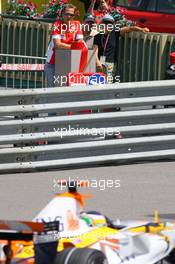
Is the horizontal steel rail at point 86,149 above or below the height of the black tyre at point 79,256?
below

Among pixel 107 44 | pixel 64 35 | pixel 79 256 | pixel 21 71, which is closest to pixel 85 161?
pixel 64 35

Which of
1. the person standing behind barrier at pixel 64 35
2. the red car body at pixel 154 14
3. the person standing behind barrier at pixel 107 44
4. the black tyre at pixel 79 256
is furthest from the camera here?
the red car body at pixel 154 14

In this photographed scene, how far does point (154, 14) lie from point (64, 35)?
672cm

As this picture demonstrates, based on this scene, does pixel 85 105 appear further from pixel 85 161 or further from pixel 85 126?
pixel 85 161

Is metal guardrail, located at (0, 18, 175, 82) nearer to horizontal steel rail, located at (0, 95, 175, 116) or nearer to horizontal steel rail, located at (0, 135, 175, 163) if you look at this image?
horizontal steel rail, located at (0, 95, 175, 116)

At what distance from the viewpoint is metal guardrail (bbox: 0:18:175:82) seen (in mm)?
17391

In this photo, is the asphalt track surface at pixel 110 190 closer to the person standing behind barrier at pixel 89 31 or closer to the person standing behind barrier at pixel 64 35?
the person standing behind barrier at pixel 64 35

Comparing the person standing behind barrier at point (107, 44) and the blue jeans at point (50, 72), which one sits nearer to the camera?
the blue jeans at point (50, 72)

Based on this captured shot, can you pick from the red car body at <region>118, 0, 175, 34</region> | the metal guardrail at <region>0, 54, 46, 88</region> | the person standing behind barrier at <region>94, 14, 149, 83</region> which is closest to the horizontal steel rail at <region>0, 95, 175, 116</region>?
the person standing behind barrier at <region>94, 14, 149, 83</region>

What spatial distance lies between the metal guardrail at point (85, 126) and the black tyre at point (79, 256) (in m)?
4.95

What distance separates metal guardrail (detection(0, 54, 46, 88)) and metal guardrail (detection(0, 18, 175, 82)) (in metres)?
0.68

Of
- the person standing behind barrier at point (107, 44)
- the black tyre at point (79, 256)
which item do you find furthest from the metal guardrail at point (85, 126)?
the black tyre at point (79, 256)

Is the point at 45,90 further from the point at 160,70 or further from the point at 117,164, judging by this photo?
the point at 160,70

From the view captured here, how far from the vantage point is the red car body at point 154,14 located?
19.7 metres
